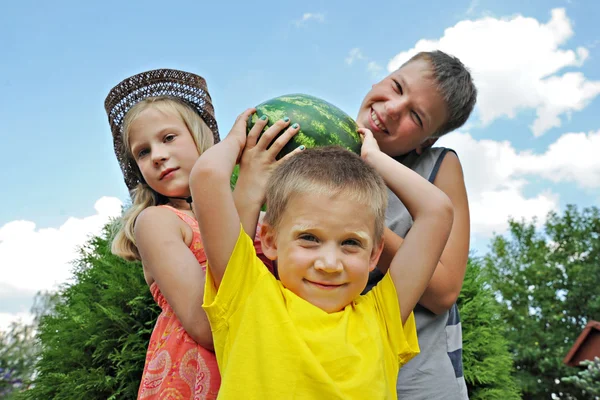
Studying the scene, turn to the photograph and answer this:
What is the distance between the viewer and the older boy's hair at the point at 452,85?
10.3ft

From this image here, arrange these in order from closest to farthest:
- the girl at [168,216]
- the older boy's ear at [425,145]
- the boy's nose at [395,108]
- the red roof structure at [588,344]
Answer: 1. the girl at [168,216]
2. the boy's nose at [395,108]
3. the older boy's ear at [425,145]
4. the red roof structure at [588,344]

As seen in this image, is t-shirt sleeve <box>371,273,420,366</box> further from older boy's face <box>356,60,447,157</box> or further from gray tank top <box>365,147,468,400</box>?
older boy's face <box>356,60,447,157</box>

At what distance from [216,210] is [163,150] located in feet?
2.92

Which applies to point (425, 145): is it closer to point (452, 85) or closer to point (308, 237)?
point (452, 85)

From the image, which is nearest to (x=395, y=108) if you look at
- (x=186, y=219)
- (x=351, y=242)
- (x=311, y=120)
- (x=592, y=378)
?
(x=311, y=120)

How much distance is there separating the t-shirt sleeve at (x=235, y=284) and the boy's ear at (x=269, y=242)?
160 mm

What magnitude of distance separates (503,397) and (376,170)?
3113mm

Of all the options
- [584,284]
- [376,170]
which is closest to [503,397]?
[376,170]

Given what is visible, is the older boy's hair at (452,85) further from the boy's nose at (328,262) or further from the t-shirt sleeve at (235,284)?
the t-shirt sleeve at (235,284)

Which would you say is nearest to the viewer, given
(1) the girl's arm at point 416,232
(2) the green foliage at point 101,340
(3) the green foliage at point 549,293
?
(1) the girl's arm at point 416,232

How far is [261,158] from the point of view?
8.24 ft

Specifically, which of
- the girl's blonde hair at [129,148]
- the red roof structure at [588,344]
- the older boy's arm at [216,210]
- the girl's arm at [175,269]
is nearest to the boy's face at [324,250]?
the older boy's arm at [216,210]

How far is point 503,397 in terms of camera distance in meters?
4.64

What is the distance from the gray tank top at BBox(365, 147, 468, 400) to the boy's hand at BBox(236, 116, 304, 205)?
2.48 ft
